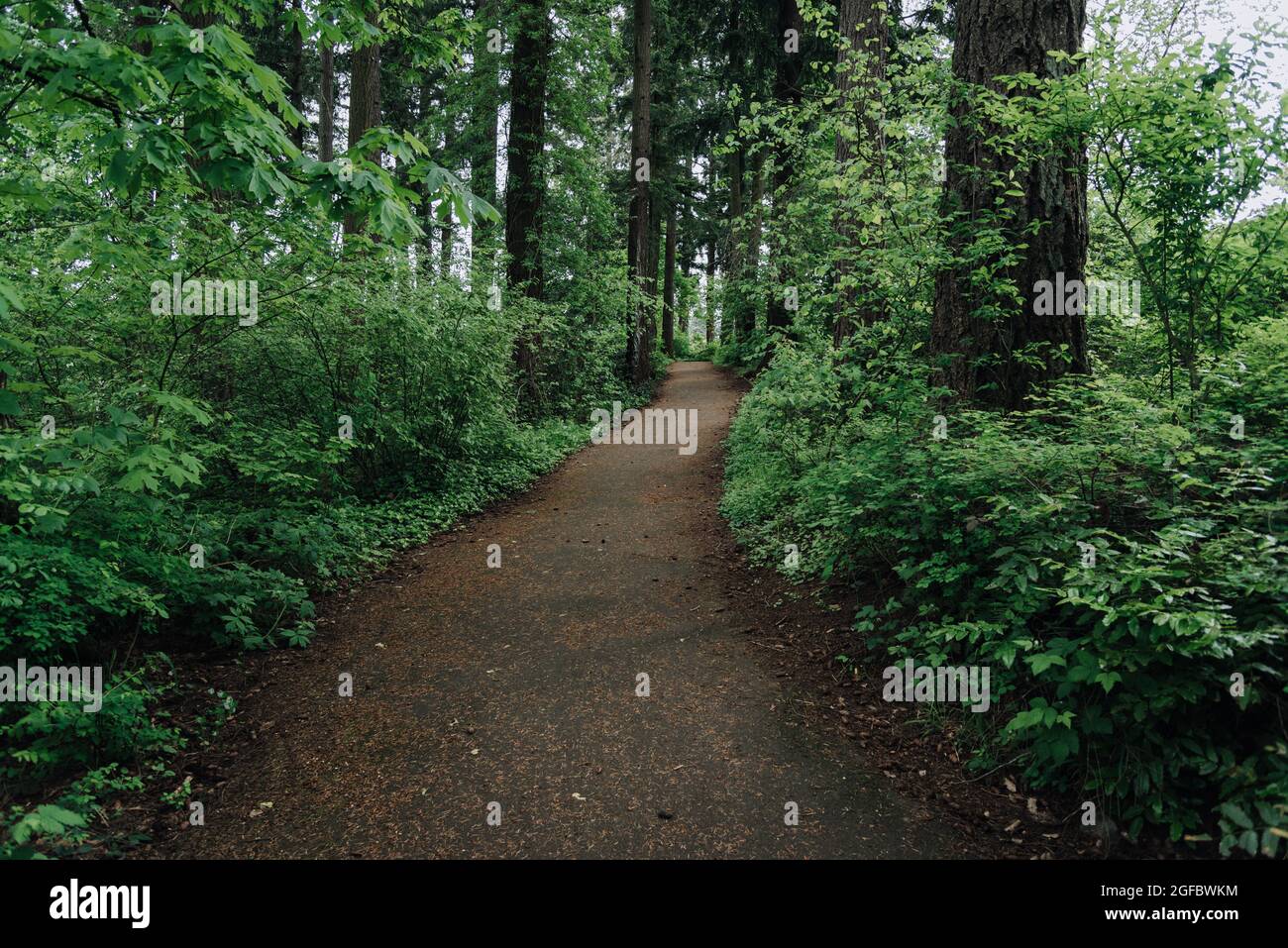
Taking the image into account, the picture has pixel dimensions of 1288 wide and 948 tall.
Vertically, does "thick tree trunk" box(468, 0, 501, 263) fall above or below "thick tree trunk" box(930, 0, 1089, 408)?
above

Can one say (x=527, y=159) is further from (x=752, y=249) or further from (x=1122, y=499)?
(x=1122, y=499)

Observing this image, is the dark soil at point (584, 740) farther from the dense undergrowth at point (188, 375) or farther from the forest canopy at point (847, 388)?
the dense undergrowth at point (188, 375)

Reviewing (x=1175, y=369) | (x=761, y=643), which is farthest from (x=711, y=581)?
(x=1175, y=369)

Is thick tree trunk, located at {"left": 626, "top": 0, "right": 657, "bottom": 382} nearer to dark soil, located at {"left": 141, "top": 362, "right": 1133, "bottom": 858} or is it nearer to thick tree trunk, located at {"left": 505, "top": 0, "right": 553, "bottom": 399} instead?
thick tree trunk, located at {"left": 505, "top": 0, "right": 553, "bottom": 399}

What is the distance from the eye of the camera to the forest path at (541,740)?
3.11m

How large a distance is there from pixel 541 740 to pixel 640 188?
16.9 m

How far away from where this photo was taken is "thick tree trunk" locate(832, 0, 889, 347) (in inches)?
224

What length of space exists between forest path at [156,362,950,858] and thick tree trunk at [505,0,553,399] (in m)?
7.92

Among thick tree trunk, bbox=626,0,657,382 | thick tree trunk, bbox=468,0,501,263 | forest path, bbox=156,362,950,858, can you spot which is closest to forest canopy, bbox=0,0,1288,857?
forest path, bbox=156,362,950,858

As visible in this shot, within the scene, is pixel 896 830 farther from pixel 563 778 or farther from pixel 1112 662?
pixel 563 778

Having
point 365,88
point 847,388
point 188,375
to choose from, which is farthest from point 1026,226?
point 365,88

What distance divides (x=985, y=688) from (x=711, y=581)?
3.06 meters

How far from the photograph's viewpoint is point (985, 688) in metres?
3.61

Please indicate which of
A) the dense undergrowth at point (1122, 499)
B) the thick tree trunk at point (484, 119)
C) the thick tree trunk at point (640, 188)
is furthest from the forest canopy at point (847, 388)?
the thick tree trunk at point (640, 188)
